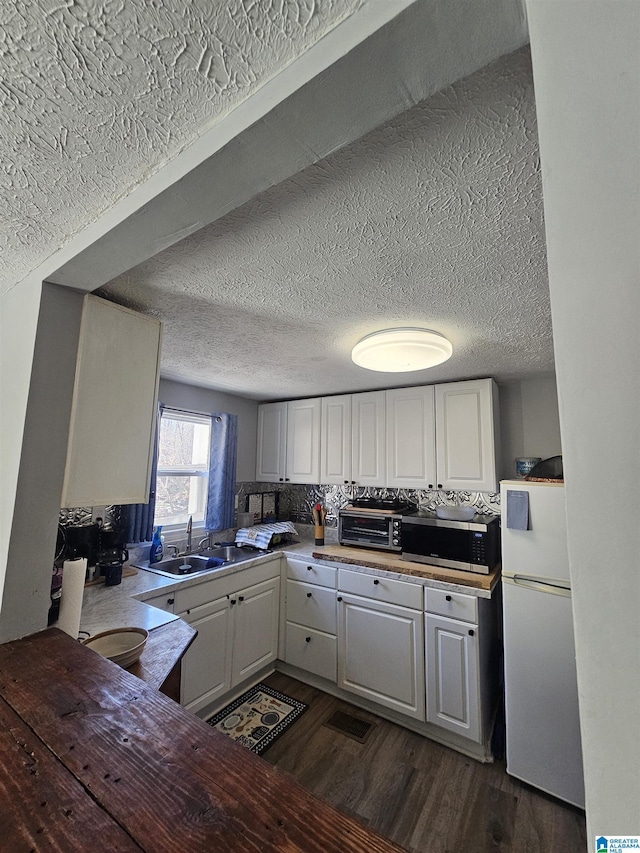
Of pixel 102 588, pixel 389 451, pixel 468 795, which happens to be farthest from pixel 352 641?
pixel 102 588

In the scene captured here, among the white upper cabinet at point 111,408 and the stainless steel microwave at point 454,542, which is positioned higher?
the white upper cabinet at point 111,408

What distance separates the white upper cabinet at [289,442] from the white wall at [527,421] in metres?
1.53

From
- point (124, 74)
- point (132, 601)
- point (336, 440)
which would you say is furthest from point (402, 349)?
point (132, 601)

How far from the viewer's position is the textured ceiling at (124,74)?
0.54 m

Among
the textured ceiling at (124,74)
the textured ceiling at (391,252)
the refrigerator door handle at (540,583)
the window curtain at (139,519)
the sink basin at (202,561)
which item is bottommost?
the sink basin at (202,561)

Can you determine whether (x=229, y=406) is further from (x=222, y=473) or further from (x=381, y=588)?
(x=381, y=588)

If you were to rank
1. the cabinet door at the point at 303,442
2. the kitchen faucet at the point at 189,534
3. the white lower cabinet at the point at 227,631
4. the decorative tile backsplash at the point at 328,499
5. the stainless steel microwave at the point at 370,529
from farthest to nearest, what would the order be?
1. the cabinet door at the point at 303,442
2. the kitchen faucet at the point at 189,534
3. the stainless steel microwave at the point at 370,529
4. the decorative tile backsplash at the point at 328,499
5. the white lower cabinet at the point at 227,631

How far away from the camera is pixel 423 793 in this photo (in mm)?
1829

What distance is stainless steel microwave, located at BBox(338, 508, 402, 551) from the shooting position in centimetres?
274

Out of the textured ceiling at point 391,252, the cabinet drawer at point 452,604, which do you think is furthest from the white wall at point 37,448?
the cabinet drawer at point 452,604

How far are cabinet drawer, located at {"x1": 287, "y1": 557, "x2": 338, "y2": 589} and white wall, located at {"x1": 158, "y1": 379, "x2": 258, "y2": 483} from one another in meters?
1.06

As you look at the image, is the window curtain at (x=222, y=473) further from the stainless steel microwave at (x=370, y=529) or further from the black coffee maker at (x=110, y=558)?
the stainless steel microwave at (x=370, y=529)

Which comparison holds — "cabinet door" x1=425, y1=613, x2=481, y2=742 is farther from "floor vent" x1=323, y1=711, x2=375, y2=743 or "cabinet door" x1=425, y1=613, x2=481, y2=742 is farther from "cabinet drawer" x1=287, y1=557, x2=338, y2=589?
"cabinet drawer" x1=287, y1=557, x2=338, y2=589

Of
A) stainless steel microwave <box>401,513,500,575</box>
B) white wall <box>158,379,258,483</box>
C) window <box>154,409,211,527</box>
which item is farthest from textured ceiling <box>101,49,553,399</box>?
stainless steel microwave <box>401,513,500,575</box>
